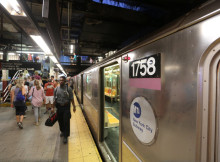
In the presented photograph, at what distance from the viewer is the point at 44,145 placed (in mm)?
3420

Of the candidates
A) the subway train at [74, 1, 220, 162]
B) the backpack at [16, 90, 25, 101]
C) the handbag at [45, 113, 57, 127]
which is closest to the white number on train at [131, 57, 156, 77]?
the subway train at [74, 1, 220, 162]

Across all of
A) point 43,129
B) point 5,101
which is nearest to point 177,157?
point 43,129

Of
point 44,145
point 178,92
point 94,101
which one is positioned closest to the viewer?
point 178,92

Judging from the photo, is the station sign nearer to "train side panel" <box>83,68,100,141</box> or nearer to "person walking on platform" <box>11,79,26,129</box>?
"person walking on platform" <box>11,79,26,129</box>

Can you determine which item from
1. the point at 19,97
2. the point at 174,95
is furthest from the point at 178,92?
the point at 19,97

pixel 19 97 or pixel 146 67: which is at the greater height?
pixel 146 67

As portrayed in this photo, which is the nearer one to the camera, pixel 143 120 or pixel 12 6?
pixel 143 120

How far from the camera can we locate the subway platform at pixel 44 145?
111 inches

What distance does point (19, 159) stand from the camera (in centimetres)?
282

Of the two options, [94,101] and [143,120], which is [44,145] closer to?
[94,101]

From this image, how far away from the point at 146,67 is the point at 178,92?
1.58 ft

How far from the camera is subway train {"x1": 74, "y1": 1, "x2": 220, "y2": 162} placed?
80 cm

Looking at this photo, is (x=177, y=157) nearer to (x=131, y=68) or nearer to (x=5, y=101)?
(x=131, y=68)

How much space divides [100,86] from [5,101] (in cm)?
860
